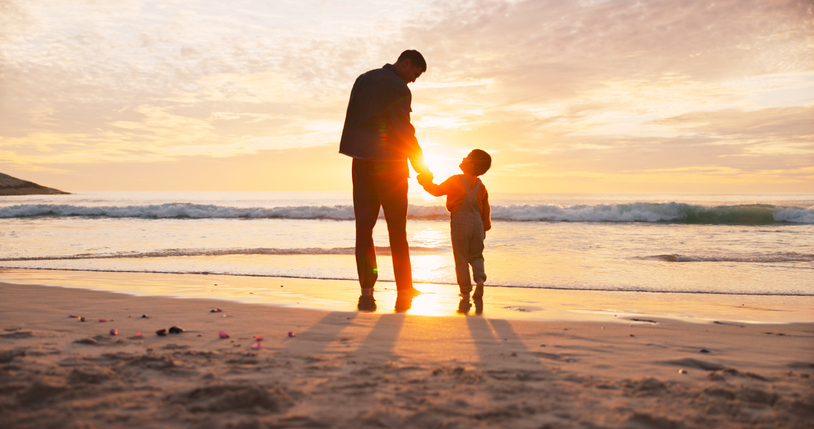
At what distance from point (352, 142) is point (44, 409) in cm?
289

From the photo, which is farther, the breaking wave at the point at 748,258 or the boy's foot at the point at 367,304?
the breaking wave at the point at 748,258

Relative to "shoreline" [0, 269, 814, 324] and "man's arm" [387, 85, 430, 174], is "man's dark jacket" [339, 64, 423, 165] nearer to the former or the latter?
"man's arm" [387, 85, 430, 174]

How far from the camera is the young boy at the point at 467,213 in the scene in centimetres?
440

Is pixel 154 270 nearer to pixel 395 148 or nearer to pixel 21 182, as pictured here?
pixel 395 148

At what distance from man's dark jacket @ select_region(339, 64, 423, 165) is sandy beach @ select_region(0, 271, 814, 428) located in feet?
4.20

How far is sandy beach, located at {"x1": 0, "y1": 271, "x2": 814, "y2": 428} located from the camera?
158 cm

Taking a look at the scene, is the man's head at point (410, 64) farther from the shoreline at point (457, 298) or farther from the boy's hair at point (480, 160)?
the shoreline at point (457, 298)

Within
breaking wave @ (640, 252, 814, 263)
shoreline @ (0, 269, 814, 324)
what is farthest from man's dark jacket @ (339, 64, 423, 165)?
breaking wave @ (640, 252, 814, 263)

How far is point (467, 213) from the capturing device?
14.7 ft

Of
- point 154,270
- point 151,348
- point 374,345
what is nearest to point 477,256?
point 374,345

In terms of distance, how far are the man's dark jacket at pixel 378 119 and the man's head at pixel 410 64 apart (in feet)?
0.31

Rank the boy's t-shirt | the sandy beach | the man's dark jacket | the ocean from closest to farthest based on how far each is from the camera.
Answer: the sandy beach
the man's dark jacket
the boy's t-shirt
the ocean

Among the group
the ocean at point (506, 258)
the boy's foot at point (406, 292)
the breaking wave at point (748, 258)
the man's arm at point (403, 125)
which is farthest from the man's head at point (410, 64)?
the breaking wave at point (748, 258)

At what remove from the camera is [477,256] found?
4488mm
